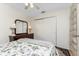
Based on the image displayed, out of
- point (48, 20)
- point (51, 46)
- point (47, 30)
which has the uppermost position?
point (48, 20)

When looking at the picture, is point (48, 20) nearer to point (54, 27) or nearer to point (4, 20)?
point (54, 27)

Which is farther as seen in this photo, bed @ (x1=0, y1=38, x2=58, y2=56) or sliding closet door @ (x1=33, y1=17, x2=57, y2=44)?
sliding closet door @ (x1=33, y1=17, x2=57, y2=44)

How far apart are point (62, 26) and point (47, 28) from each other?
0.19m

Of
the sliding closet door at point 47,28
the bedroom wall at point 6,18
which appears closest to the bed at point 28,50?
the sliding closet door at point 47,28

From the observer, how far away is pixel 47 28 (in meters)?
0.88

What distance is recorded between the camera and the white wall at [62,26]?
838mm

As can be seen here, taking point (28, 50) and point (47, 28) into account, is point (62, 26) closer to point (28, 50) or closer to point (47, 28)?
point (47, 28)

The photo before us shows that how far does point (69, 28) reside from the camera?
935mm

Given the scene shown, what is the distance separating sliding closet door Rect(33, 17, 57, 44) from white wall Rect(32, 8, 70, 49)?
0.06 metres

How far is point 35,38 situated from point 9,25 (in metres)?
0.43

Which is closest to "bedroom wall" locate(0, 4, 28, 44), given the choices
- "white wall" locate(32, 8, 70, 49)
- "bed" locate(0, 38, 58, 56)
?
"bed" locate(0, 38, 58, 56)

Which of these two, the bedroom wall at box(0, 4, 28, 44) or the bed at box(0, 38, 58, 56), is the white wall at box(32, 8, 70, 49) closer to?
the bed at box(0, 38, 58, 56)

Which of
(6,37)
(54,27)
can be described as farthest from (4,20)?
(54,27)

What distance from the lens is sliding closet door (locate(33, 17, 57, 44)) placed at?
33.8 inches
